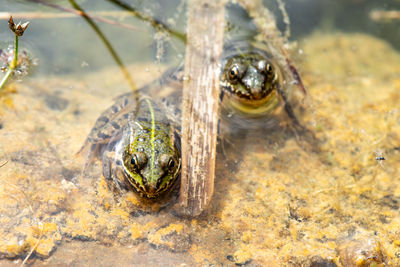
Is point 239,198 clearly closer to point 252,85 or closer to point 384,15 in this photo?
point 252,85

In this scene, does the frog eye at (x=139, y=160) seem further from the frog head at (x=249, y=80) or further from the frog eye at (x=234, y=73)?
the frog eye at (x=234, y=73)

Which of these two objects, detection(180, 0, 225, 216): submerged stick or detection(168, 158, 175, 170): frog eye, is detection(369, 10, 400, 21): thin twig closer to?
detection(180, 0, 225, 216): submerged stick

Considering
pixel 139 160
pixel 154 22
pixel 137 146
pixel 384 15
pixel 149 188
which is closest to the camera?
pixel 149 188

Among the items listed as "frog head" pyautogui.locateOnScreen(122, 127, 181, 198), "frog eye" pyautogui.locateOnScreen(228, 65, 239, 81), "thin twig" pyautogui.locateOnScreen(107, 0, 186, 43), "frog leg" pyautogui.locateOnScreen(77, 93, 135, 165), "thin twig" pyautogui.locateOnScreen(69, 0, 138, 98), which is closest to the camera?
"frog head" pyautogui.locateOnScreen(122, 127, 181, 198)

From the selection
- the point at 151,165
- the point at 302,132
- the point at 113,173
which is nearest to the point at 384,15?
the point at 302,132

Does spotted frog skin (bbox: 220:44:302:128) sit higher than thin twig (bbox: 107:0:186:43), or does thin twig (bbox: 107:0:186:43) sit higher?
thin twig (bbox: 107:0:186:43)

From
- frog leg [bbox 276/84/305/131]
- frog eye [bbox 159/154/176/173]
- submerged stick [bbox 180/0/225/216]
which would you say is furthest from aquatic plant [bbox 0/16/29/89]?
frog leg [bbox 276/84/305/131]
